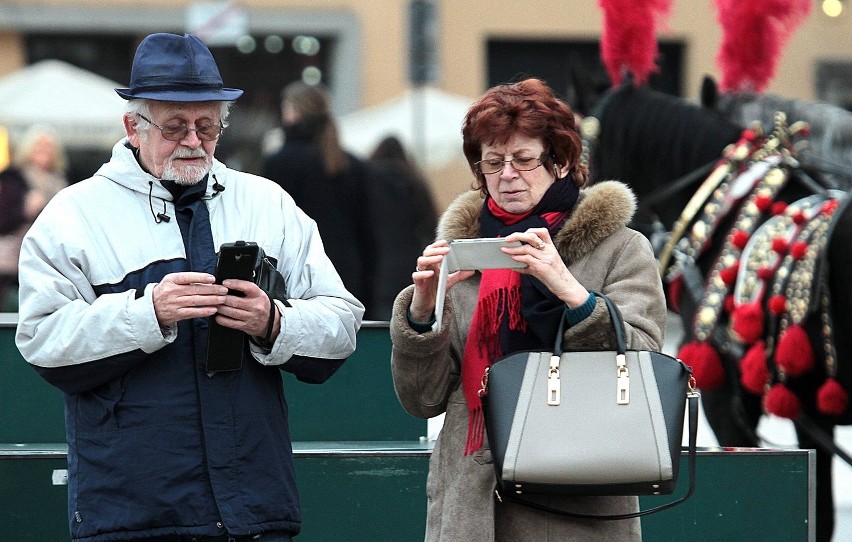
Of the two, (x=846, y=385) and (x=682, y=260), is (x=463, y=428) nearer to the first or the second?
(x=846, y=385)

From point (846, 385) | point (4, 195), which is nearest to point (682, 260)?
point (846, 385)

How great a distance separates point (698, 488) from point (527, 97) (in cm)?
152

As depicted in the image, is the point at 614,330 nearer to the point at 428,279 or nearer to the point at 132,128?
the point at 428,279

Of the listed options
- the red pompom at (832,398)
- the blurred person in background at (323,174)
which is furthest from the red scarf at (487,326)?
the blurred person in background at (323,174)

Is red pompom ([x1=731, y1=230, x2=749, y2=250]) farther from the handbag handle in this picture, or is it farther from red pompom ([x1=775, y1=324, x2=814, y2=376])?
the handbag handle

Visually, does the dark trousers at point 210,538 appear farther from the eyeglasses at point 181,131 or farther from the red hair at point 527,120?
the red hair at point 527,120

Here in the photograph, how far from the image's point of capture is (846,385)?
17.2ft

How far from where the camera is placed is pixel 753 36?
6.54 meters

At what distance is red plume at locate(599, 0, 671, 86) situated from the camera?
6227 millimetres

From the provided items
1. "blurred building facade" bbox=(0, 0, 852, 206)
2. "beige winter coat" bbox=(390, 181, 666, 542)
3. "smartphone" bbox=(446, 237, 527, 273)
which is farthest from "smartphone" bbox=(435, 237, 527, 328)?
"blurred building facade" bbox=(0, 0, 852, 206)

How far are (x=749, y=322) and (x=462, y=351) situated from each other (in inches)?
96.3

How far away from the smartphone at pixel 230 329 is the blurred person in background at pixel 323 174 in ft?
18.2

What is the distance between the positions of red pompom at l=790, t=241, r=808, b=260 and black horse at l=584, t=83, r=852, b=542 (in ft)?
0.20

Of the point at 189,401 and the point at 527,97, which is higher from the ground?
the point at 527,97
